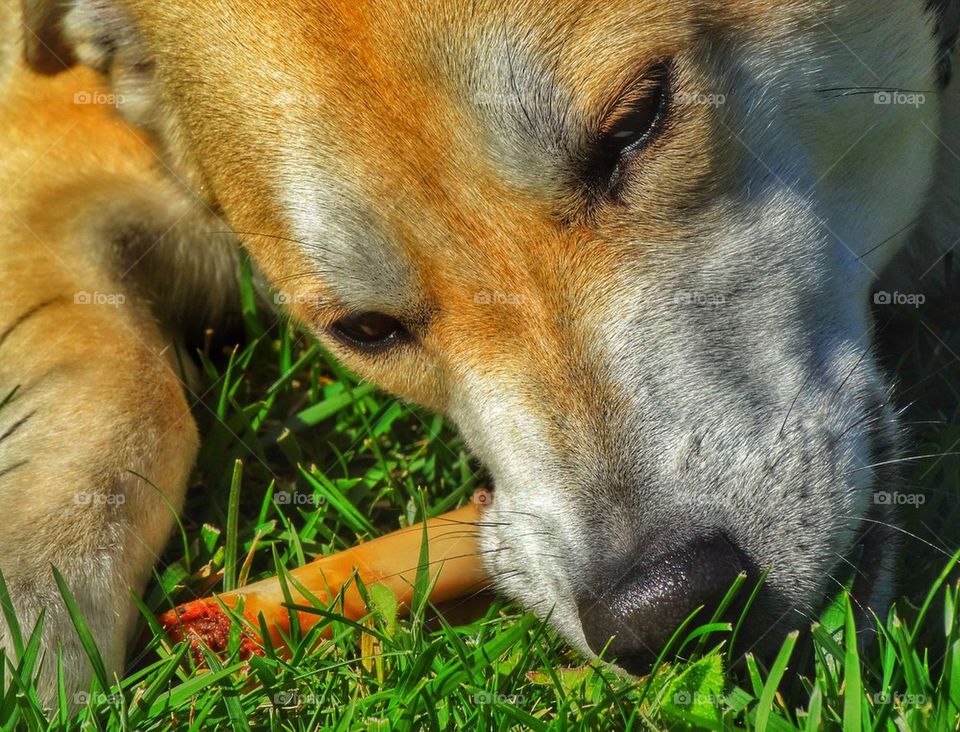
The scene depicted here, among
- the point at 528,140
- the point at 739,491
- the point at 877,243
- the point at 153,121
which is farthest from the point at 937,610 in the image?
the point at 153,121

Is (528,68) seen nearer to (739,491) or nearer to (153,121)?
(739,491)

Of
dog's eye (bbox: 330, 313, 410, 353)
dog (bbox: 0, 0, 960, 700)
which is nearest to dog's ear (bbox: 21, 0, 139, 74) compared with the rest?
dog (bbox: 0, 0, 960, 700)

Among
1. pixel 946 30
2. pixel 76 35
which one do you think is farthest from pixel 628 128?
pixel 76 35

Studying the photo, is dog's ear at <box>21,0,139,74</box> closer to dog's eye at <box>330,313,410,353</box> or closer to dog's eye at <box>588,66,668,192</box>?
dog's eye at <box>330,313,410,353</box>

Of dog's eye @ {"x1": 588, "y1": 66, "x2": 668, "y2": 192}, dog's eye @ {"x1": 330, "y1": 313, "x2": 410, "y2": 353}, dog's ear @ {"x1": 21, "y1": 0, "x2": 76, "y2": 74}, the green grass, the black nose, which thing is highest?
dog's ear @ {"x1": 21, "y1": 0, "x2": 76, "y2": 74}

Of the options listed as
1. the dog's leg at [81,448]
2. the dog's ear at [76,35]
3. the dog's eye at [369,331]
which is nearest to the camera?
the dog's leg at [81,448]

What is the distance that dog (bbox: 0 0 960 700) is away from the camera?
2.29 m

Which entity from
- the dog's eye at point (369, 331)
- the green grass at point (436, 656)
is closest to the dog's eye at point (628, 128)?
the dog's eye at point (369, 331)

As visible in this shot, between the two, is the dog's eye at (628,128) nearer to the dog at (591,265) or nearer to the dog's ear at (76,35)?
the dog at (591,265)

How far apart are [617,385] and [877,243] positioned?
30.5 inches

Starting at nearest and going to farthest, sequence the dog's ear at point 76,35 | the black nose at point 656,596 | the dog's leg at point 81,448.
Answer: the black nose at point 656,596, the dog's leg at point 81,448, the dog's ear at point 76,35

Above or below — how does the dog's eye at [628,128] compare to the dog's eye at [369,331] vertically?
above

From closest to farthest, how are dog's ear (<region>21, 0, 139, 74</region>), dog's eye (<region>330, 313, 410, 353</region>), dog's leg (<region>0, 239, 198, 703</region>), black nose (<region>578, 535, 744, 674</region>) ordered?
1. black nose (<region>578, 535, 744, 674</region>)
2. dog's leg (<region>0, 239, 198, 703</region>)
3. dog's eye (<region>330, 313, 410, 353</region>)
4. dog's ear (<region>21, 0, 139, 74</region>)

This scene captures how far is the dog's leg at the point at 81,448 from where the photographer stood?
2.60 m
